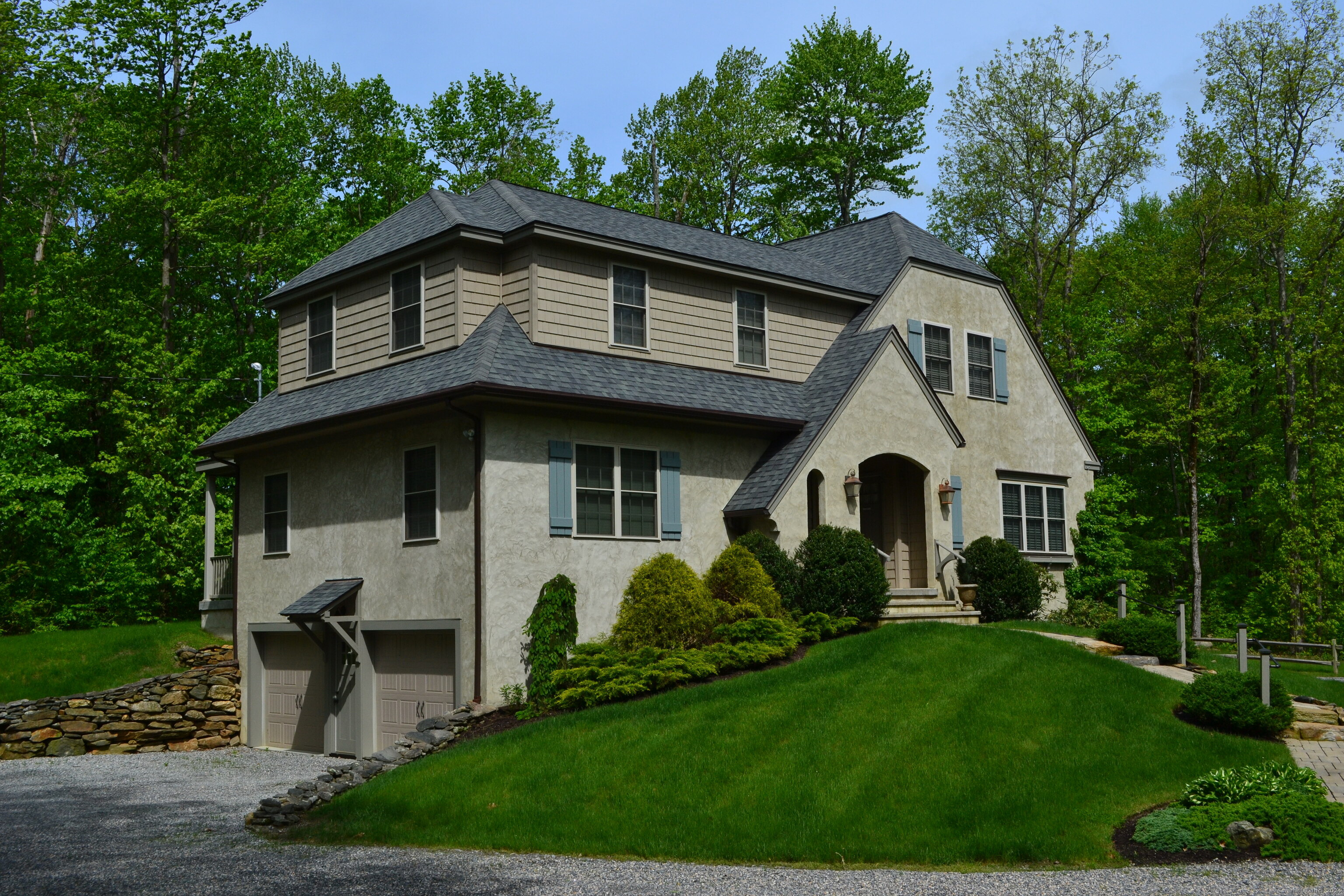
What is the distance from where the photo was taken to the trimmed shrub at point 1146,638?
717 inches

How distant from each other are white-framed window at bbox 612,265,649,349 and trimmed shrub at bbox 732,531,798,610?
390 centimetres

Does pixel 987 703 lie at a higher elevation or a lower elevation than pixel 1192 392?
lower

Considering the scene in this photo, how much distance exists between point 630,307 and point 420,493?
15.9ft

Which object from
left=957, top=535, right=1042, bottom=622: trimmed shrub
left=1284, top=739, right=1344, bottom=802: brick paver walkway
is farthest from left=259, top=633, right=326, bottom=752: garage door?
left=1284, top=739, right=1344, bottom=802: brick paver walkway

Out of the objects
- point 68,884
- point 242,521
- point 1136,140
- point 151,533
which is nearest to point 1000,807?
point 68,884

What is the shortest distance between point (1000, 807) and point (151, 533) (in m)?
23.5

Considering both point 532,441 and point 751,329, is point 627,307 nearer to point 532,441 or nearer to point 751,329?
point 751,329

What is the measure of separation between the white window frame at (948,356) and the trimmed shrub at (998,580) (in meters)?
3.45

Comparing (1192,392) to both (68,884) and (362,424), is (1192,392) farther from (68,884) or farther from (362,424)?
(68,884)

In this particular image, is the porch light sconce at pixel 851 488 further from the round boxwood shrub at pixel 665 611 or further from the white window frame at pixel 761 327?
the round boxwood shrub at pixel 665 611

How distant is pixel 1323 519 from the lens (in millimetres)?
28312

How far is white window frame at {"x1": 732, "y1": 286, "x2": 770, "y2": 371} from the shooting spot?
21.1 meters

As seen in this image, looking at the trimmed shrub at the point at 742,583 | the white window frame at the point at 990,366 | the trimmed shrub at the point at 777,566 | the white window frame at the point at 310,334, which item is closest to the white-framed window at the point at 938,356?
the white window frame at the point at 990,366

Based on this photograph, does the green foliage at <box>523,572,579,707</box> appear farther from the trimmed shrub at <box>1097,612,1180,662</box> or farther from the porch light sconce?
the trimmed shrub at <box>1097,612,1180,662</box>
